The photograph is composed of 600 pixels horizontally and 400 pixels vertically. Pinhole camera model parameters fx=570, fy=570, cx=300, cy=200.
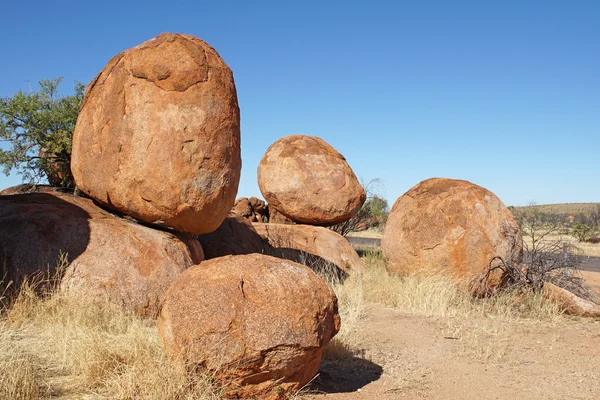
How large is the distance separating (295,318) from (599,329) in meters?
4.43

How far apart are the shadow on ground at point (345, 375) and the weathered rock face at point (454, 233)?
3.22 m

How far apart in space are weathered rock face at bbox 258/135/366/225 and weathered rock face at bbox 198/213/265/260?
1.34 metres

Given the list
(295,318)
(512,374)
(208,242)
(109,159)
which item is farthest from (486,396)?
(208,242)

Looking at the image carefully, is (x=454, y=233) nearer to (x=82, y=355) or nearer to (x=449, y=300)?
(x=449, y=300)

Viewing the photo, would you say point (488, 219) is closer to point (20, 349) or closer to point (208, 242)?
point (208, 242)

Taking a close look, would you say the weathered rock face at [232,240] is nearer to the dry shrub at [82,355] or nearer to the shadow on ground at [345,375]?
the dry shrub at [82,355]

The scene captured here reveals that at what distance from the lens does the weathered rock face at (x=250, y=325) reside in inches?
137

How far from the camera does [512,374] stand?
4.64 m

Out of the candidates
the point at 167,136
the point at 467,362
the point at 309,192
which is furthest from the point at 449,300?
the point at 309,192

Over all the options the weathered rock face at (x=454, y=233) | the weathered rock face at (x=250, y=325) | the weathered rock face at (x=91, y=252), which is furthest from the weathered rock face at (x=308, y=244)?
the weathered rock face at (x=250, y=325)

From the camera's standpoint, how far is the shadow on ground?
4113 millimetres

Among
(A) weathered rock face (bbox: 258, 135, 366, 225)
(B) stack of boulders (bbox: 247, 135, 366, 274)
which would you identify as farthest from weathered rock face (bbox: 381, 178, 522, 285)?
(A) weathered rock face (bbox: 258, 135, 366, 225)

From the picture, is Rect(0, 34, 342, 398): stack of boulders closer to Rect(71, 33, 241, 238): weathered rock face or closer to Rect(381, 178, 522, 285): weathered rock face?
Rect(71, 33, 241, 238): weathered rock face

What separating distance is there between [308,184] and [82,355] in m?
7.00
